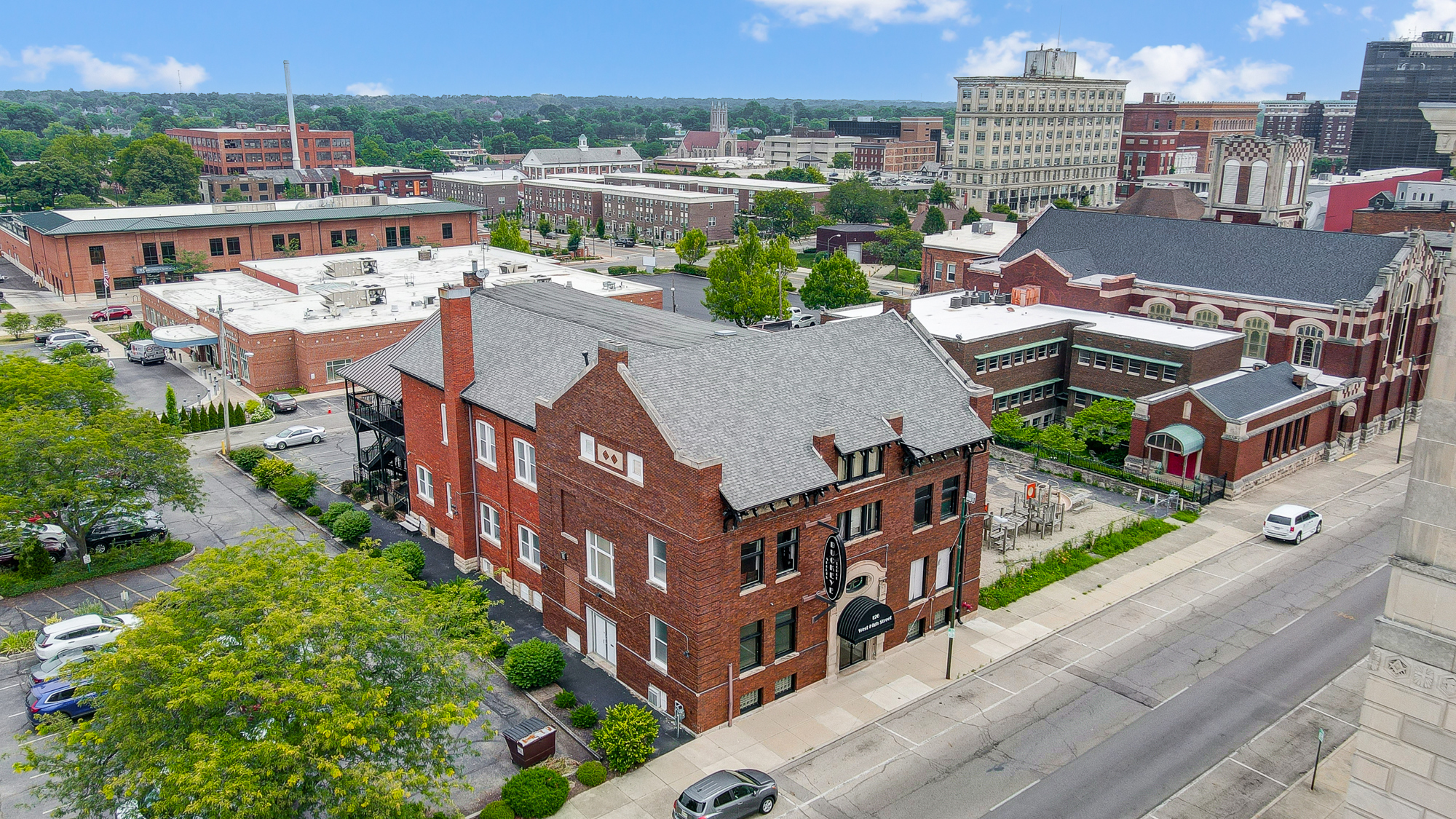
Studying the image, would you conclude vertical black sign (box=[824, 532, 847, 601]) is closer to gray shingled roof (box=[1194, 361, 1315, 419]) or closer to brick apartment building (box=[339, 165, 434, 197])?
gray shingled roof (box=[1194, 361, 1315, 419])

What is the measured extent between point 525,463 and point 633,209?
131 meters

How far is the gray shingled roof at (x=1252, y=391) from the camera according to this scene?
181 feet

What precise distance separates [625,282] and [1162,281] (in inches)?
1896

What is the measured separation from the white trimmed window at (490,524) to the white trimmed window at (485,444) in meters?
2.13

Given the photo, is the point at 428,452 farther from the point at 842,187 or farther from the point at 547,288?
the point at 842,187

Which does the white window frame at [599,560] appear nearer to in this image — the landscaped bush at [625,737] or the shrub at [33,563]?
the landscaped bush at [625,737]

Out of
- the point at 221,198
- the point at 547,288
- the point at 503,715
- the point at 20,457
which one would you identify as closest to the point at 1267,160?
the point at 547,288

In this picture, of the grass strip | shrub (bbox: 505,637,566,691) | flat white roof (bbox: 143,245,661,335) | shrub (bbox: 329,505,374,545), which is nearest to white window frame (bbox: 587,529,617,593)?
shrub (bbox: 505,637,566,691)

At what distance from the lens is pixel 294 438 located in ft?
208

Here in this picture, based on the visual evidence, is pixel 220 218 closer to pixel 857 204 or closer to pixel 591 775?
pixel 857 204

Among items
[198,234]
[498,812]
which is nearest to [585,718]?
[498,812]

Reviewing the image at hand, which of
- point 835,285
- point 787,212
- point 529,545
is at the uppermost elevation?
point 787,212

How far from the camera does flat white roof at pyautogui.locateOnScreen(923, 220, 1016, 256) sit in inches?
3708

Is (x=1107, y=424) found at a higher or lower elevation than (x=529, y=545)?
higher
